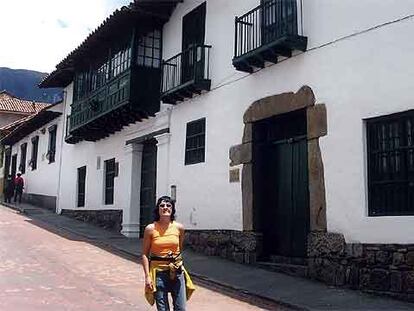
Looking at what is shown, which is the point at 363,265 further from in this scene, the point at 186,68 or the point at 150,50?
the point at 150,50

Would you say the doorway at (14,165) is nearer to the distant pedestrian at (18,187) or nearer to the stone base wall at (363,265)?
the distant pedestrian at (18,187)

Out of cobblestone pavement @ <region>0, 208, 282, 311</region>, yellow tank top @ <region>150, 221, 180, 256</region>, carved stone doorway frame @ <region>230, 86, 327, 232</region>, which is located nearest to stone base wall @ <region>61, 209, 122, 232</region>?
cobblestone pavement @ <region>0, 208, 282, 311</region>

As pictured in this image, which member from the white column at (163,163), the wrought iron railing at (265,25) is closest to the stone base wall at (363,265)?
the wrought iron railing at (265,25)

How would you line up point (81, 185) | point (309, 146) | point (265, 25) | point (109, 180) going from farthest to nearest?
point (81, 185) → point (109, 180) → point (265, 25) → point (309, 146)

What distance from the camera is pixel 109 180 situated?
682 inches

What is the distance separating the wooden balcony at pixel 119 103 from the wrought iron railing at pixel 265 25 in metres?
3.83

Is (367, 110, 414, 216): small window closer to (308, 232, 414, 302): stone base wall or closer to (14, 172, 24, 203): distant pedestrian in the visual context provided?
(308, 232, 414, 302): stone base wall

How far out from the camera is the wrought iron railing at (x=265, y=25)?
32.0ft

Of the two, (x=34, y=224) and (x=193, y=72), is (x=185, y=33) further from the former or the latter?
(x=34, y=224)

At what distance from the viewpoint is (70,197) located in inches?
797

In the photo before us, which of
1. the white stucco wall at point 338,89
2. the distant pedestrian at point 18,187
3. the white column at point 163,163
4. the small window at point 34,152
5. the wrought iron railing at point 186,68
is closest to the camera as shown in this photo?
the white stucco wall at point 338,89

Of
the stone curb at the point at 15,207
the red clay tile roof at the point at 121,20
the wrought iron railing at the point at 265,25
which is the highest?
the red clay tile roof at the point at 121,20

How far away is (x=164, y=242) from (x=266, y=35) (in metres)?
6.15

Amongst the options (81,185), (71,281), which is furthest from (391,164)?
(81,185)
